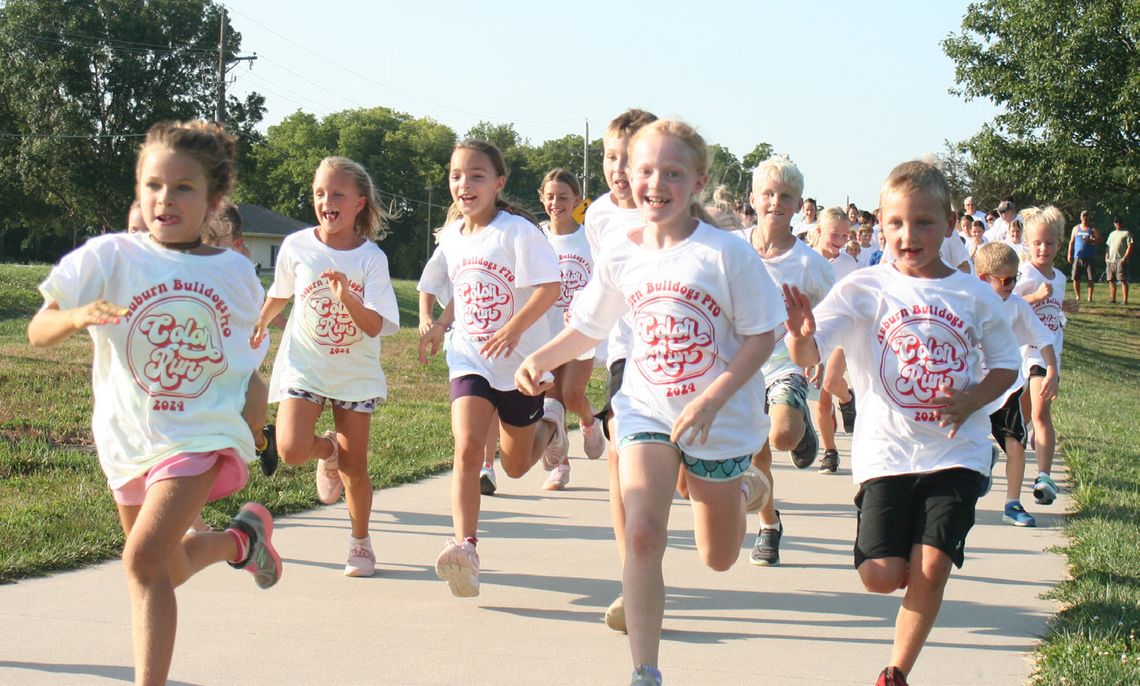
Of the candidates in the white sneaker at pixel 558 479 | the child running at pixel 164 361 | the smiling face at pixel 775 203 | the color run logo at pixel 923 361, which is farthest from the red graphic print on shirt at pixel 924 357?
the white sneaker at pixel 558 479

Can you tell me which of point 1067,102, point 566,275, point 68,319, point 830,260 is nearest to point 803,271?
point 566,275

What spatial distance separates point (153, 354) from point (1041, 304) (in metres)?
6.38

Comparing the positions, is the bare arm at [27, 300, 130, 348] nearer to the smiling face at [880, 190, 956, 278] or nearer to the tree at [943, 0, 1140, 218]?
the smiling face at [880, 190, 956, 278]

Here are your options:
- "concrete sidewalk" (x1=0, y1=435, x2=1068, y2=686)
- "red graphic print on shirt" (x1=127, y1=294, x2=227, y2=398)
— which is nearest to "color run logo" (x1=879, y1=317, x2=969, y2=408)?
"concrete sidewalk" (x1=0, y1=435, x2=1068, y2=686)

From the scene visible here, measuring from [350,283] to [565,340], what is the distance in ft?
6.03

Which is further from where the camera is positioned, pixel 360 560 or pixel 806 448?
pixel 806 448

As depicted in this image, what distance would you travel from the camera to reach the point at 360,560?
6.10m

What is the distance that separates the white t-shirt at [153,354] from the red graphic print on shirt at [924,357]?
2.17 m

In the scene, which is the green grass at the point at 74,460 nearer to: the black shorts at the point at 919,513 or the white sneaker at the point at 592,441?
the white sneaker at the point at 592,441

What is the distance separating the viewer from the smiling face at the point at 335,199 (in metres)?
6.32

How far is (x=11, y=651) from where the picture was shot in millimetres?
4613

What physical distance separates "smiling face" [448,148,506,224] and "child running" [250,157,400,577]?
47cm

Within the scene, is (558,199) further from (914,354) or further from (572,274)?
(914,354)

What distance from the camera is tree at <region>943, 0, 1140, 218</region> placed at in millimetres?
35188
